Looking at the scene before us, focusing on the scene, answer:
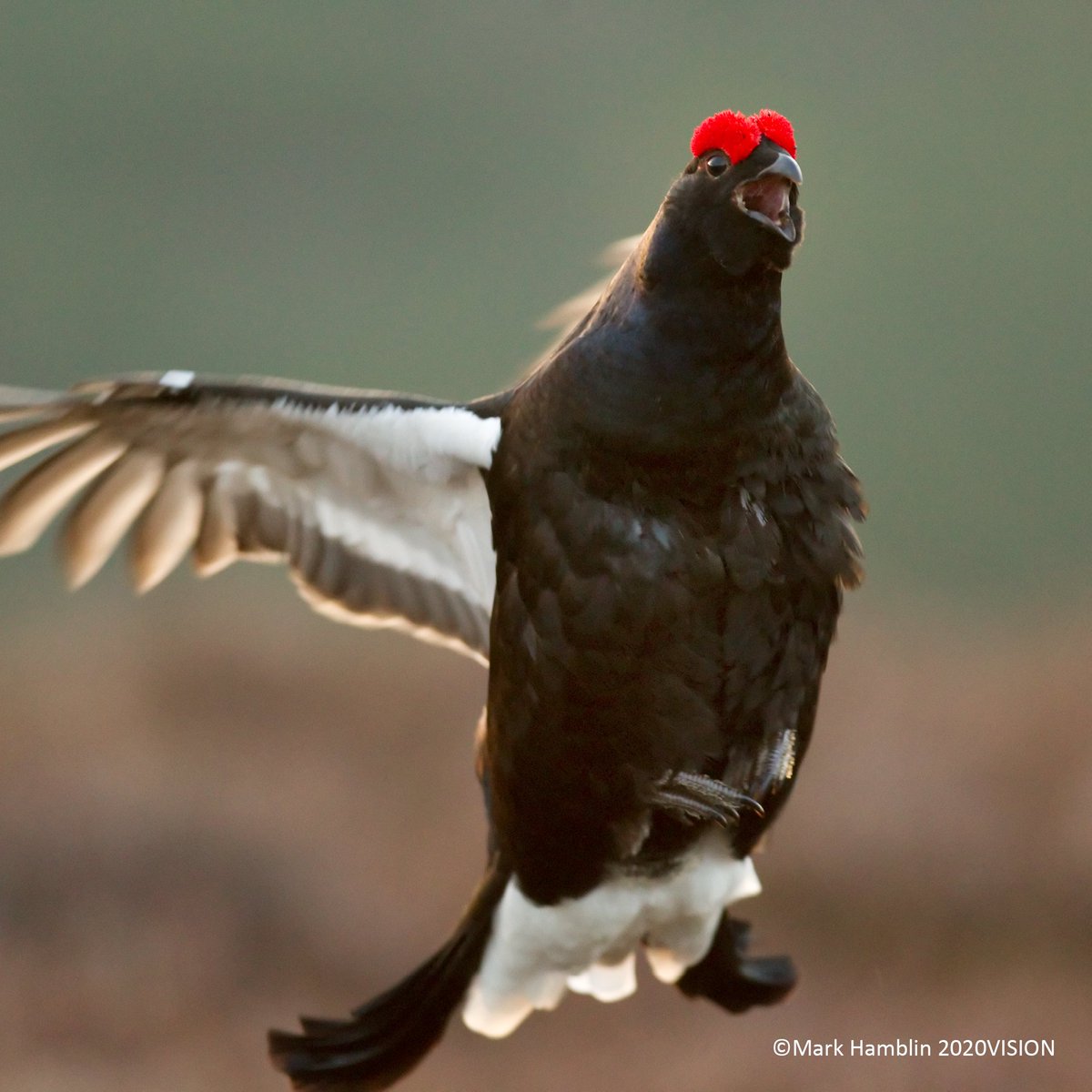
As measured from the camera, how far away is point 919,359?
755 centimetres

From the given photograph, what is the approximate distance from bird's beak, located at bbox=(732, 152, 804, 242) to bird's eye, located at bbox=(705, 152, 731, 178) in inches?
1.4

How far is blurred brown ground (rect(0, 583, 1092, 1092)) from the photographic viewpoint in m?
3.67

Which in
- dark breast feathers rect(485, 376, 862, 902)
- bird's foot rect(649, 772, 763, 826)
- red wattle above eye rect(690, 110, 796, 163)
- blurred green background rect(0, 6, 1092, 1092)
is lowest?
bird's foot rect(649, 772, 763, 826)

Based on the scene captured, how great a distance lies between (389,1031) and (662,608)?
0.98 metres

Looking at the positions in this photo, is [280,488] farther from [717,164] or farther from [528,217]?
[528,217]

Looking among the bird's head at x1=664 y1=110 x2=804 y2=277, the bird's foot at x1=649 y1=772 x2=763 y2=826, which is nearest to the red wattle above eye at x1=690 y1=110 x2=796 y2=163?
the bird's head at x1=664 y1=110 x2=804 y2=277

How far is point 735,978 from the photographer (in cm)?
257

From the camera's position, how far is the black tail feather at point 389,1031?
2.37 m

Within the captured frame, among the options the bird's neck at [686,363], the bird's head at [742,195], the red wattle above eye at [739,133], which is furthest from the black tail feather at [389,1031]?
the red wattle above eye at [739,133]

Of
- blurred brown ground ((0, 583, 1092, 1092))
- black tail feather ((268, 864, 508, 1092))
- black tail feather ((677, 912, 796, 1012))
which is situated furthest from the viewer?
blurred brown ground ((0, 583, 1092, 1092))

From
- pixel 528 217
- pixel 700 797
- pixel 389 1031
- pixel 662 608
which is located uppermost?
pixel 528 217

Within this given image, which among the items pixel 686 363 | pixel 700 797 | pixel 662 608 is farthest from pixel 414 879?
pixel 686 363

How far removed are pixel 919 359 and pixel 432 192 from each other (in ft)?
8.94

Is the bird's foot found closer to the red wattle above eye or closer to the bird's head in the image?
the bird's head
